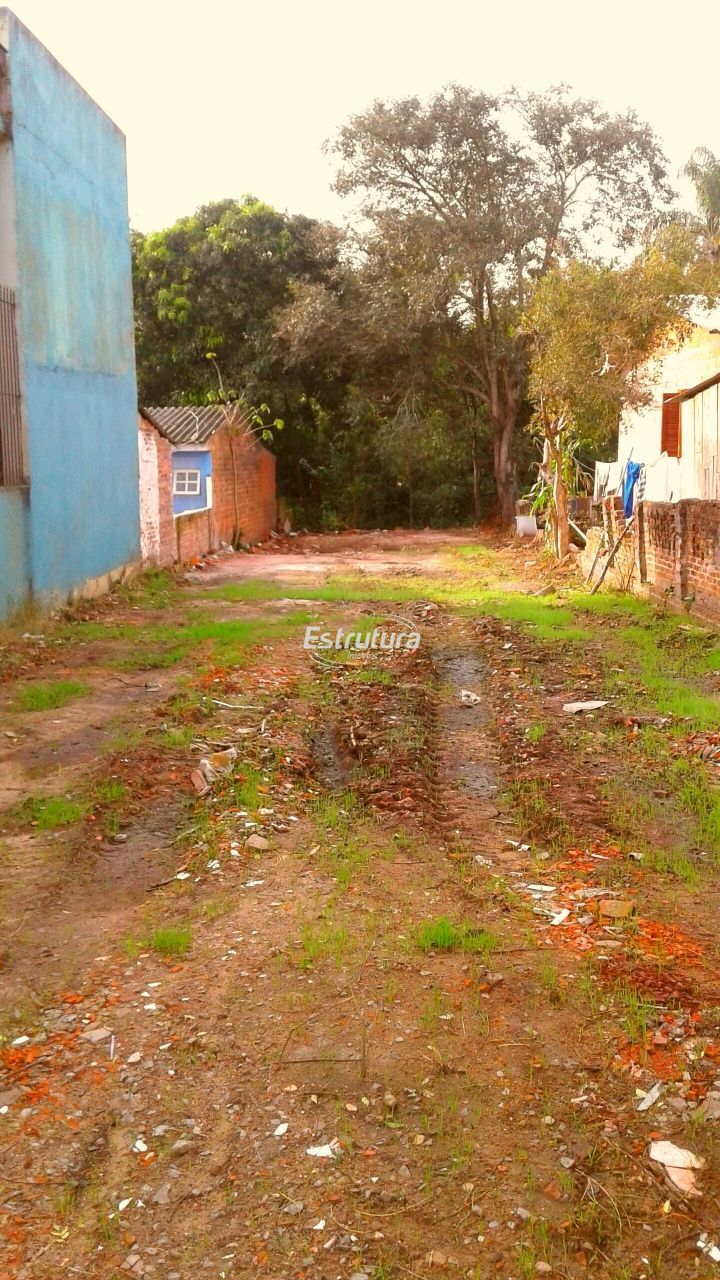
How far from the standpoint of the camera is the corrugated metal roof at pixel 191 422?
23.7m

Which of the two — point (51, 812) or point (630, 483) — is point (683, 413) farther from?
point (51, 812)

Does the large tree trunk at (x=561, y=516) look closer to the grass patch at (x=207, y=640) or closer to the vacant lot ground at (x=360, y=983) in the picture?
the grass patch at (x=207, y=640)

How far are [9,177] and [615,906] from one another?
10.4m

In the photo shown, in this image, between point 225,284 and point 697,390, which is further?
point 225,284

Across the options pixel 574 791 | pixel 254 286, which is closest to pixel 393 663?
pixel 574 791

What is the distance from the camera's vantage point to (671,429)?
1609cm

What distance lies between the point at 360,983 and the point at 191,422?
21758 mm

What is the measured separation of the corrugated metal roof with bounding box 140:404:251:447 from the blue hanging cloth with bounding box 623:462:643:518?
9.56 meters

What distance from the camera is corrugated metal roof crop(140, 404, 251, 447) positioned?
23672 millimetres

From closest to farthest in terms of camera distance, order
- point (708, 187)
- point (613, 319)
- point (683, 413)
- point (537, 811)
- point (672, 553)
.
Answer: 1. point (537, 811)
2. point (672, 553)
3. point (683, 413)
4. point (613, 319)
5. point (708, 187)

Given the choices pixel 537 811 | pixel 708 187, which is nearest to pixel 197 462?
pixel 537 811

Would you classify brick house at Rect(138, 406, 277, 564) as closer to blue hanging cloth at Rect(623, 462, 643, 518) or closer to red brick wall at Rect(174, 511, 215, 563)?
red brick wall at Rect(174, 511, 215, 563)

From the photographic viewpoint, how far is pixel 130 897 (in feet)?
17.2

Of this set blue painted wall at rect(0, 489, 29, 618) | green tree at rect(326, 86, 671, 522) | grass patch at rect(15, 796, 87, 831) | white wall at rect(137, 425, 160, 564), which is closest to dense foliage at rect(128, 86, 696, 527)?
green tree at rect(326, 86, 671, 522)
